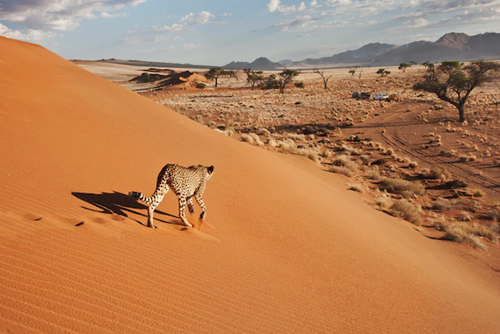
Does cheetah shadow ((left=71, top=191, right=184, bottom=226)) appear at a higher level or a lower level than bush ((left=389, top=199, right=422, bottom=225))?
higher

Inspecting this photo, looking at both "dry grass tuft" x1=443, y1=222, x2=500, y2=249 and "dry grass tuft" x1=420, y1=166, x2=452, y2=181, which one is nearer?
"dry grass tuft" x1=443, y1=222, x2=500, y2=249

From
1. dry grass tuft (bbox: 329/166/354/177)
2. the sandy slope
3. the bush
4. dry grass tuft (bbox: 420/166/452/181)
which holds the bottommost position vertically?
dry grass tuft (bbox: 420/166/452/181)

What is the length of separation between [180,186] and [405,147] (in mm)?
24255

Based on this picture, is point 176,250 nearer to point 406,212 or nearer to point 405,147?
point 406,212

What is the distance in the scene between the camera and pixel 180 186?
5875 millimetres

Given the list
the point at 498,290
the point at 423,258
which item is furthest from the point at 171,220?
the point at 498,290

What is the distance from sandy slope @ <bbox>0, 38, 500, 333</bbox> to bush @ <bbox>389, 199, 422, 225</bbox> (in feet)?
5.20

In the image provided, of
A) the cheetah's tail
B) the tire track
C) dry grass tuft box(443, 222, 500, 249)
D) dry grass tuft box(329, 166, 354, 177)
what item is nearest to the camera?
the cheetah's tail

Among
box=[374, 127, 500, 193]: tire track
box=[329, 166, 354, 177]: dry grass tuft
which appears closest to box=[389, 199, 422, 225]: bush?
box=[329, 166, 354, 177]: dry grass tuft

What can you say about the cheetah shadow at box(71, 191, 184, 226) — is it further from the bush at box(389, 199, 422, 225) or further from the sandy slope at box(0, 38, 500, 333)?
the bush at box(389, 199, 422, 225)

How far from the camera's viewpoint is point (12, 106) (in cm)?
860

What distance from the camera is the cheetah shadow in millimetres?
5699

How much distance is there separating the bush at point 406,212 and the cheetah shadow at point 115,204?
9.42 m

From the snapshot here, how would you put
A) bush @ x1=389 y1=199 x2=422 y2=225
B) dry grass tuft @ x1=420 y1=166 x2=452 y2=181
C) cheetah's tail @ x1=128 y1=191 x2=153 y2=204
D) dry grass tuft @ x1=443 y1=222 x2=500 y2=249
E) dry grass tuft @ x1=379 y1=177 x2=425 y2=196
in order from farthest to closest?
dry grass tuft @ x1=420 y1=166 x2=452 y2=181 < dry grass tuft @ x1=379 y1=177 x2=425 y2=196 < bush @ x1=389 y1=199 x2=422 y2=225 < dry grass tuft @ x1=443 y1=222 x2=500 y2=249 < cheetah's tail @ x1=128 y1=191 x2=153 y2=204
